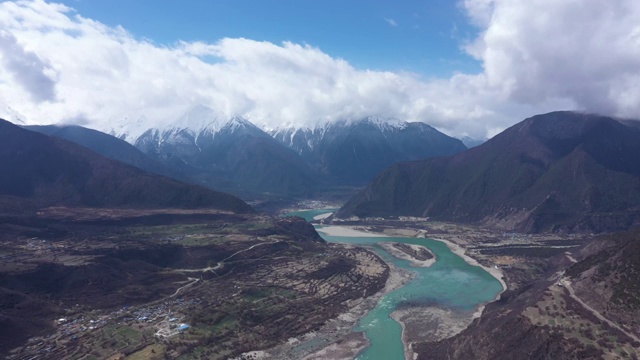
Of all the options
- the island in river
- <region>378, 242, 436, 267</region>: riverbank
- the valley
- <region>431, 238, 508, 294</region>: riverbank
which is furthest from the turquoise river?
the valley

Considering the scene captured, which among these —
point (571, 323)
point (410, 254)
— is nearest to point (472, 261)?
point (410, 254)

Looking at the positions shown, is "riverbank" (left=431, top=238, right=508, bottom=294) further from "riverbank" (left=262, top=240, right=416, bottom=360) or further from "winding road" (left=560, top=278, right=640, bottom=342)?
"riverbank" (left=262, top=240, right=416, bottom=360)

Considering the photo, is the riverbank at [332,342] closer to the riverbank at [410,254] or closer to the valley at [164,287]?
the valley at [164,287]

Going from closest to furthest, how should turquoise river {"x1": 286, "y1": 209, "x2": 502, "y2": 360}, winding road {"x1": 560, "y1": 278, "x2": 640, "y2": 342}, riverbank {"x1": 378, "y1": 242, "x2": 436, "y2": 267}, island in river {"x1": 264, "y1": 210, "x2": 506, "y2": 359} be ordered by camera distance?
winding road {"x1": 560, "y1": 278, "x2": 640, "y2": 342}, island in river {"x1": 264, "y1": 210, "x2": 506, "y2": 359}, turquoise river {"x1": 286, "y1": 209, "x2": 502, "y2": 360}, riverbank {"x1": 378, "y1": 242, "x2": 436, "y2": 267}

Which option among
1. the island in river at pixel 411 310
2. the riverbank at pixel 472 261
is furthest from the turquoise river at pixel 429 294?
the riverbank at pixel 472 261

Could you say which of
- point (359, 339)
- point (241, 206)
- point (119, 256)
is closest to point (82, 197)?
point (241, 206)
